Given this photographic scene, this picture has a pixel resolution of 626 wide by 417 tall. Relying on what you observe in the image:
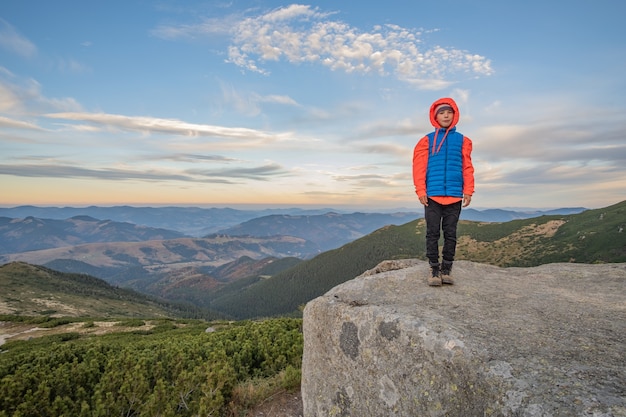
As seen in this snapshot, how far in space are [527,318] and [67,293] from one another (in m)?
216

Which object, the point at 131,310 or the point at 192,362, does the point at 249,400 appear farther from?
the point at 131,310

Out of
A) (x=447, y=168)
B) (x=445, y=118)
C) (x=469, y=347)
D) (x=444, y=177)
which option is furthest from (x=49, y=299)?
(x=469, y=347)

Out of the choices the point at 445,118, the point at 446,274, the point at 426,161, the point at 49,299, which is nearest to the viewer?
the point at 446,274

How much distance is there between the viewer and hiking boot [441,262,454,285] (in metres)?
8.15

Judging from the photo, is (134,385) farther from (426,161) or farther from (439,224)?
(426,161)

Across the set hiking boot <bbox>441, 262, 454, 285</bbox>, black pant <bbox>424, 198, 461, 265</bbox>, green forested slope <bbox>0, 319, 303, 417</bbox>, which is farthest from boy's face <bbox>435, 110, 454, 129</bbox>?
green forested slope <bbox>0, 319, 303, 417</bbox>

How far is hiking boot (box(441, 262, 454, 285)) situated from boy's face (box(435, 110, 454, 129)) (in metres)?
3.89

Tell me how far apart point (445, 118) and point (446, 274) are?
4.31 metres

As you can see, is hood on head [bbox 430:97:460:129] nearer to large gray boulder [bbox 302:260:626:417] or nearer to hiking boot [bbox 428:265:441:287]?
hiking boot [bbox 428:265:441:287]

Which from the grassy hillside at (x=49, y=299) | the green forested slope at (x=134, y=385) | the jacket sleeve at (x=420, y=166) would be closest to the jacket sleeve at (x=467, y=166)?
the jacket sleeve at (x=420, y=166)

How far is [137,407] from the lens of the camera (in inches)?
306

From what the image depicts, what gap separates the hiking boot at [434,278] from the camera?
8078mm

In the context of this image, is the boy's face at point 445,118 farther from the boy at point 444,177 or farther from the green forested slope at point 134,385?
the green forested slope at point 134,385

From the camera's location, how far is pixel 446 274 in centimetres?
862
